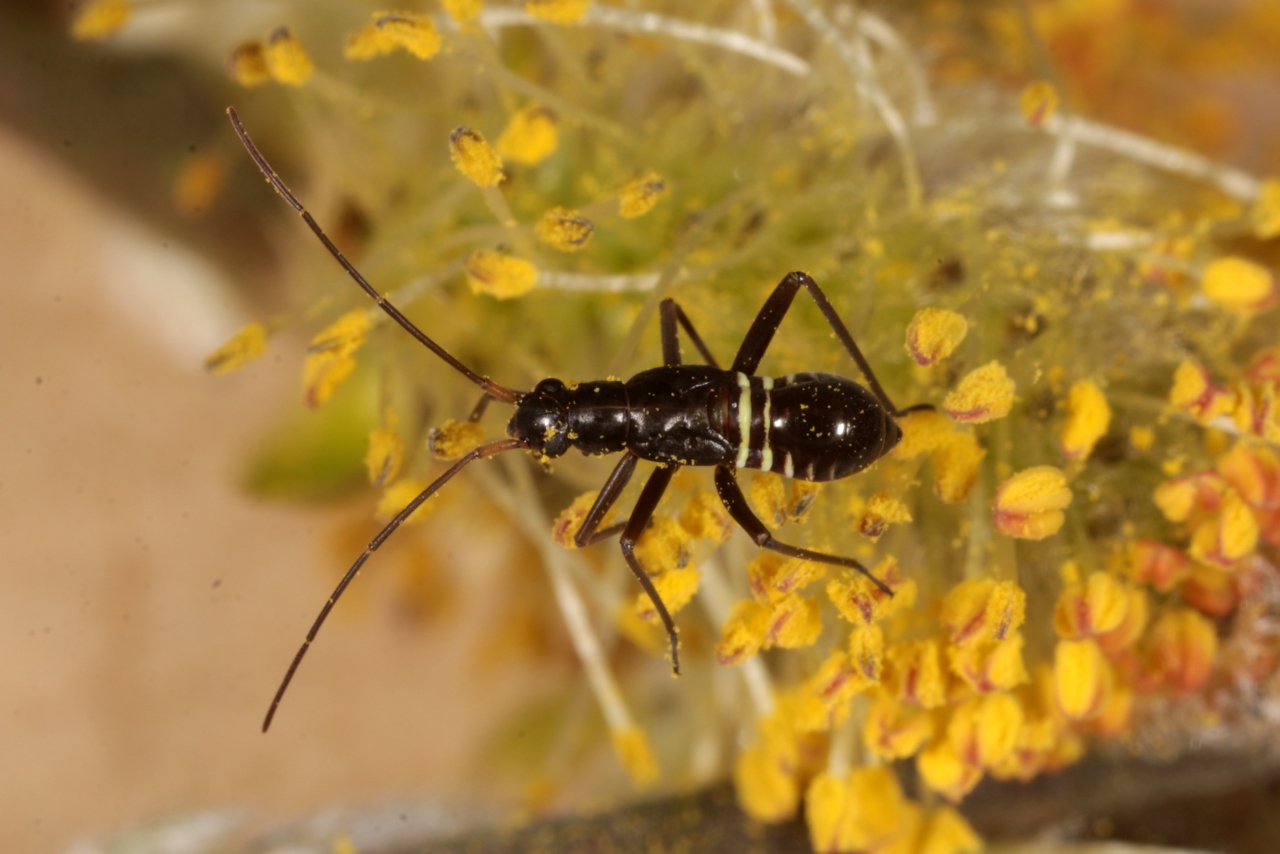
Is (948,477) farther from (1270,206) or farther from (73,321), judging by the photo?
(73,321)

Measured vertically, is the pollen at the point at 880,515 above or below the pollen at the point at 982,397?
below

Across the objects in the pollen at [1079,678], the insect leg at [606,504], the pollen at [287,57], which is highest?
the pollen at [287,57]

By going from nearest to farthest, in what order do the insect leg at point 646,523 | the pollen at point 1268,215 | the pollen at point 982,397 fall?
the pollen at point 982,397 < the insect leg at point 646,523 < the pollen at point 1268,215

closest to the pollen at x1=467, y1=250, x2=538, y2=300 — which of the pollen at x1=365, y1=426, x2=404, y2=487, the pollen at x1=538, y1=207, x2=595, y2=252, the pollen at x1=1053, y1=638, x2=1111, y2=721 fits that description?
the pollen at x1=538, y1=207, x2=595, y2=252

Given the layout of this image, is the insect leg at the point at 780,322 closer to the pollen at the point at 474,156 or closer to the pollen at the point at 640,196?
the pollen at the point at 640,196

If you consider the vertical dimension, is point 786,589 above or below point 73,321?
below

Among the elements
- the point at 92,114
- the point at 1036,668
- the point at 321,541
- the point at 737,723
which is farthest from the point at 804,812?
the point at 92,114

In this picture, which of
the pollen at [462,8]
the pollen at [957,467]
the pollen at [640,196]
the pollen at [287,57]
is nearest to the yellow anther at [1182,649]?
the pollen at [957,467]

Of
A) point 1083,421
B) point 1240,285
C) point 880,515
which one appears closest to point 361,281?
point 880,515
